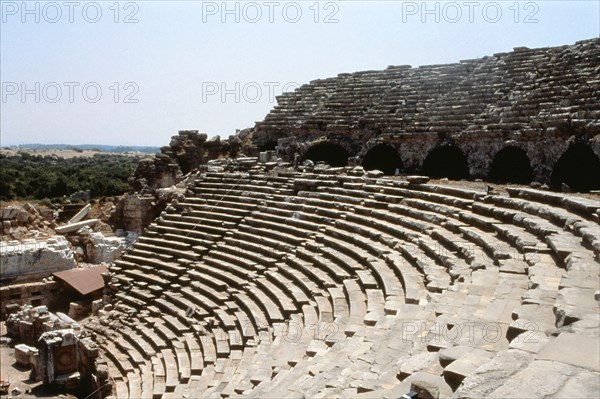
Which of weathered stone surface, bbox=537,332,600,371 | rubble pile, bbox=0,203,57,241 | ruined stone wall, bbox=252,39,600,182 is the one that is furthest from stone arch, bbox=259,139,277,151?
weathered stone surface, bbox=537,332,600,371

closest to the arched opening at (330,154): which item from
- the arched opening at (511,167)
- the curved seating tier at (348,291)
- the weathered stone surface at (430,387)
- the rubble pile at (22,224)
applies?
the curved seating tier at (348,291)

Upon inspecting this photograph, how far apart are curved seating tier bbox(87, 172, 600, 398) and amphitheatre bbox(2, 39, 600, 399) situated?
4 cm

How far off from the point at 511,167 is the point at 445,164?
246 cm

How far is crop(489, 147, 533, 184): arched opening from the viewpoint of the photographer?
54.4 feet

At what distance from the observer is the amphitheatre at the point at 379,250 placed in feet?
15.6

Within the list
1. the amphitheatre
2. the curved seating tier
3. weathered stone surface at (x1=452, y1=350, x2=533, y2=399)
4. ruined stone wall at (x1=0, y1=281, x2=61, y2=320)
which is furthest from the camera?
ruined stone wall at (x1=0, y1=281, x2=61, y2=320)

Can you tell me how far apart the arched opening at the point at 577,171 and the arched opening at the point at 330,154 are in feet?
27.3

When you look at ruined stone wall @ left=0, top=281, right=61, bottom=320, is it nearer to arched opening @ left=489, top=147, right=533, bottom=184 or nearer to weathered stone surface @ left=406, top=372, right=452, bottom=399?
arched opening @ left=489, top=147, right=533, bottom=184

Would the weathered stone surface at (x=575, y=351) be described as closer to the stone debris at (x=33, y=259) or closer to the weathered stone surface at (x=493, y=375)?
the weathered stone surface at (x=493, y=375)

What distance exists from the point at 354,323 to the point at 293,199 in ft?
26.2

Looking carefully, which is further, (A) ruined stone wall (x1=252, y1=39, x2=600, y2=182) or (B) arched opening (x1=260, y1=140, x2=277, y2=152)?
(B) arched opening (x1=260, y1=140, x2=277, y2=152)

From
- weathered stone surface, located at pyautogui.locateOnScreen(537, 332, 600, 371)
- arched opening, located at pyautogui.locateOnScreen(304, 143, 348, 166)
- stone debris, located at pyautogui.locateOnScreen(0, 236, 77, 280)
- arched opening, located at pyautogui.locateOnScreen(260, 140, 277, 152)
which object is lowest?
stone debris, located at pyautogui.locateOnScreen(0, 236, 77, 280)

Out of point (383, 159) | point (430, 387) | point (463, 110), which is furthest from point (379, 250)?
point (383, 159)

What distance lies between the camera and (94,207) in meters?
29.1
